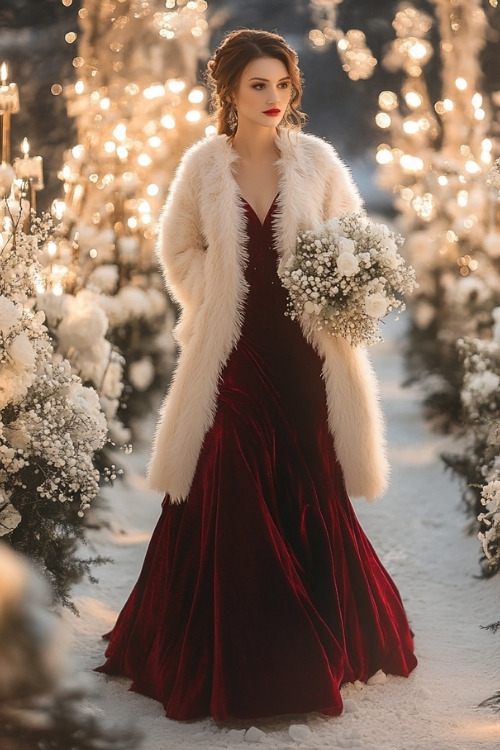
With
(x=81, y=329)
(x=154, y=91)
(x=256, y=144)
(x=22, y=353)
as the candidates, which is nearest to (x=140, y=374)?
(x=81, y=329)

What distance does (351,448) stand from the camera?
11.1 feet

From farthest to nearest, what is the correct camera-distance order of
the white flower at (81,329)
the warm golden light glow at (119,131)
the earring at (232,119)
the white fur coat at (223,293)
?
the warm golden light glow at (119,131) → the white flower at (81,329) → the earring at (232,119) → the white fur coat at (223,293)

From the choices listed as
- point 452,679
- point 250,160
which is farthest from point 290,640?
point 250,160

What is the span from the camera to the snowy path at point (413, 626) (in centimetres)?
291

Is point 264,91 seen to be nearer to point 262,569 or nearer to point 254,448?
point 254,448

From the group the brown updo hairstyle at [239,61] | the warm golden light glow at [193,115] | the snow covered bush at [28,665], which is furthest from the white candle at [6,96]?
the snow covered bush at [28,665]

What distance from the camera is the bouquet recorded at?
10.1ft

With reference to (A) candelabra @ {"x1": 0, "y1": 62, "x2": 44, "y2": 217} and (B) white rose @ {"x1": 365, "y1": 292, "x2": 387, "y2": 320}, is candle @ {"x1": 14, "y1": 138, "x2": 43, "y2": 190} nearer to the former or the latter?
(A) candelabra @ {"x1": 0, "y1": 62, "x2": 44, "y2": 217}

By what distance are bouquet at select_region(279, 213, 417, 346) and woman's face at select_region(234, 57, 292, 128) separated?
422 mm

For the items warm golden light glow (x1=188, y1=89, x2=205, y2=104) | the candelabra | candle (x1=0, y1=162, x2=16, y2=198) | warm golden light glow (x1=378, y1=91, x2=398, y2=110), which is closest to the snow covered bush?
the candelabra

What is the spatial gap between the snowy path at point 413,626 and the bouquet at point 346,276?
1.20 meters

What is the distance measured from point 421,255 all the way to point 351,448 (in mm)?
5528

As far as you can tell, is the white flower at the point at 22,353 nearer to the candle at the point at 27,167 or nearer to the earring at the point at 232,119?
the earring at the point at 232,119

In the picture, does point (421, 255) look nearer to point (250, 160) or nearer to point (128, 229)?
point (128, 229)
